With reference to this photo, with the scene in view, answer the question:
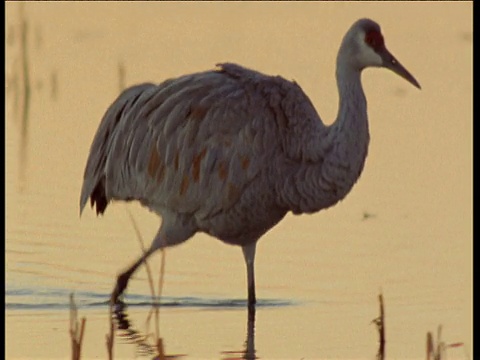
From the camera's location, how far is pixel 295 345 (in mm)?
10984

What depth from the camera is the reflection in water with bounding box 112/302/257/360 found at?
35.2 ft

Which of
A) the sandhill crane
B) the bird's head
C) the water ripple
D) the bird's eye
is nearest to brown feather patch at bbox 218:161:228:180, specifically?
the sandhill crane

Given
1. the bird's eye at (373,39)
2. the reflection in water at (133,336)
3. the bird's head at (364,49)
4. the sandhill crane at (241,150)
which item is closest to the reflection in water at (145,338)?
the reflection in water at (133,336)

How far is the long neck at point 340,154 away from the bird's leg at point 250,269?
1.61 ft

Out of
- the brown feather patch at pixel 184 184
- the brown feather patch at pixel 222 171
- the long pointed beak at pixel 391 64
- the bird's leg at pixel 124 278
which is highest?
the long pointed beak at pixel 391 64

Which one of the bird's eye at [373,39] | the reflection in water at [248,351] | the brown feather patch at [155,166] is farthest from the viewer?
the brown feather patch at [155,166]

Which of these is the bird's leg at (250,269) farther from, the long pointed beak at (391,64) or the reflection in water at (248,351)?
the long pointed beak at (391,64)

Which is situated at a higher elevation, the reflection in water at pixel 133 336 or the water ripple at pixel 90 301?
the water ripple at pixel 90 301

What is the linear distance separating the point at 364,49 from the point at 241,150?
2.81ft

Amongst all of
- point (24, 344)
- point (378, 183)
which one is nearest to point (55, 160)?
point (378, 183)

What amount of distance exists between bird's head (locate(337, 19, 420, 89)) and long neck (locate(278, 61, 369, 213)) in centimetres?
6

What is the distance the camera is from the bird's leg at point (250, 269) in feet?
39.5

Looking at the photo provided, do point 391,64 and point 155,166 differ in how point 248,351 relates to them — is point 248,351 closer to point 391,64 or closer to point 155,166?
point 155,166

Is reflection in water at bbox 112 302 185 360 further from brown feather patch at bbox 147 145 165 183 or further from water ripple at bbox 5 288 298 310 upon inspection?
brown feather patch at bbox 147 145 165 183
